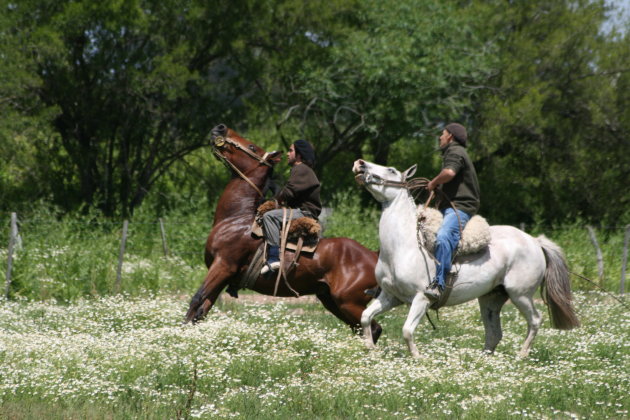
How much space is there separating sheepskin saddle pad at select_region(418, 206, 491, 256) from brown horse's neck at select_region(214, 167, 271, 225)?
2.30 metres

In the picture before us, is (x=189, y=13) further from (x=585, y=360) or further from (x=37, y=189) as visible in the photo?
(x=585, y=360)

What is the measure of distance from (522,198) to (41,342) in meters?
21.2

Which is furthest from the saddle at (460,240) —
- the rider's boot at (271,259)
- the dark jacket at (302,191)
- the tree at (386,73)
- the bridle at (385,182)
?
the tree at (386,73)

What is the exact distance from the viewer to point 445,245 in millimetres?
8594

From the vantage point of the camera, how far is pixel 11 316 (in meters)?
10.8

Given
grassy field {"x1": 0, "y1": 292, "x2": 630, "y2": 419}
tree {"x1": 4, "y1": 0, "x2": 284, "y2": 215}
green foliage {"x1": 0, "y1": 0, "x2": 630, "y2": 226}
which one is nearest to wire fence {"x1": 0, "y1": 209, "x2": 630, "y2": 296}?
green foliage {"x1": 0, "y1": 0, "x2": 630, "y2": 226}

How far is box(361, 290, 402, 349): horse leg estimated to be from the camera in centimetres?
873

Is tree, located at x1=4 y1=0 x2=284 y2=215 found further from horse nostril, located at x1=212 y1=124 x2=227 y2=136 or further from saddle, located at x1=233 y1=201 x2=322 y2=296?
saddle, located at x1=233 y1=201 x2=322 y2=296

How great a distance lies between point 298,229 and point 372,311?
4.75ft

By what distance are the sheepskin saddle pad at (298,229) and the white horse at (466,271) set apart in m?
0.95

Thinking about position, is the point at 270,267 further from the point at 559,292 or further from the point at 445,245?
the point at 559,292

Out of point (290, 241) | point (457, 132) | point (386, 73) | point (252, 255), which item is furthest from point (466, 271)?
point (386, 73)

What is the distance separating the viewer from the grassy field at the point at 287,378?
679 cm

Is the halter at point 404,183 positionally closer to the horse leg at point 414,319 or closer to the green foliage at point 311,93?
the horse leg at point 414,319
